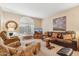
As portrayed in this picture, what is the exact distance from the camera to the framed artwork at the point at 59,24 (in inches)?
96.6

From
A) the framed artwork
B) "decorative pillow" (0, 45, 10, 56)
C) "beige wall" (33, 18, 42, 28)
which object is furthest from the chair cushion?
"decorative pillow" (0, 45, 10, 56)

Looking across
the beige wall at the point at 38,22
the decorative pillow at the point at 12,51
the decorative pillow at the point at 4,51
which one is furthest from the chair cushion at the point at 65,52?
the decorative pillow at the point at 4,51

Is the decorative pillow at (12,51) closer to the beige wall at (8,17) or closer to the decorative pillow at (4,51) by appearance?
the decorative pillow at (4,51)

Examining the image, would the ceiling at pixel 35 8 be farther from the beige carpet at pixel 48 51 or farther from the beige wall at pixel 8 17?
the beige carpet at pixel 48 51

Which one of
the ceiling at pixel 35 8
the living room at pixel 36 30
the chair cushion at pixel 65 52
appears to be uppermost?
the ceiling at pixel 35 8

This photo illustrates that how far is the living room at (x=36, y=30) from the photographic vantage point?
2.44 m

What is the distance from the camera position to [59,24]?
2486 millimetres

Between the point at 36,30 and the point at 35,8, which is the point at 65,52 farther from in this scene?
the point at 35,8

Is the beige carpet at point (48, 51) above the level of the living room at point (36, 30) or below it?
below

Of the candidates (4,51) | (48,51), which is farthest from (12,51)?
(48,51)

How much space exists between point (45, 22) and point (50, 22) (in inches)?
3.6

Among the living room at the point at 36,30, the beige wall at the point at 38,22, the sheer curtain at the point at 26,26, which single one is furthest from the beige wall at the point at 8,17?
the beige wall at the point at 38,22

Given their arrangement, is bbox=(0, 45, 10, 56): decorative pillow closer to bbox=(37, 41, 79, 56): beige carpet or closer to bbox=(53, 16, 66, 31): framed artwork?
bbox=(37, 41, 79, 56): beige carpet

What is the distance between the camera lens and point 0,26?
2.46 meters
